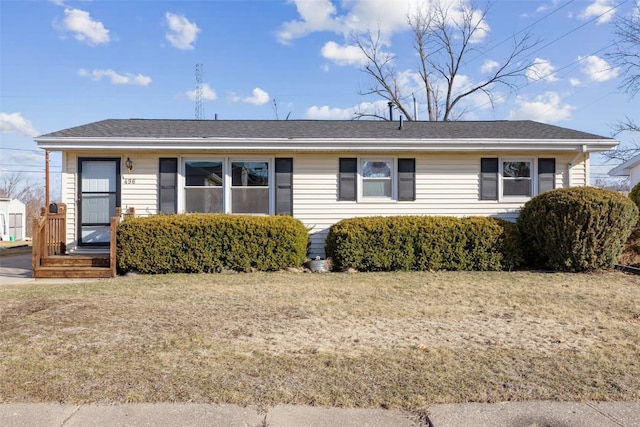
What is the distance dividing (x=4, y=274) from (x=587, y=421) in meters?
10.2

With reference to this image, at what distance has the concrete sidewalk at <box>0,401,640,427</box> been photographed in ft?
8.63

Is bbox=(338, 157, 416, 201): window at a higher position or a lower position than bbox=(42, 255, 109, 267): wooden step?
higher

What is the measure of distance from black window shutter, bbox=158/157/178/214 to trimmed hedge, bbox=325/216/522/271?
3.89m

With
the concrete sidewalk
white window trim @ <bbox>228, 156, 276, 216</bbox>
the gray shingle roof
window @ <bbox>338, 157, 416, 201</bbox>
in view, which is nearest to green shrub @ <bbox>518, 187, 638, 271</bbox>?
the gray shingle roof

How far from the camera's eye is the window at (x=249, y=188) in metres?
10.1

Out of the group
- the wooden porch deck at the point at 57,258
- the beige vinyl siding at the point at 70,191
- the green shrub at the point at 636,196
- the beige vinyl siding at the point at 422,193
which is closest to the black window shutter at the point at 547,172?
the beige vinyl siding at the point at 422,193

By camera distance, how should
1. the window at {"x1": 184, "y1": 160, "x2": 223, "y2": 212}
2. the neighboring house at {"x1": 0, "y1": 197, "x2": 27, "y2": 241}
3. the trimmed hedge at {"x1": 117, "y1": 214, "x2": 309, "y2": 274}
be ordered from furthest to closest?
the neighboring house at {"x1": 0, "y1": 197, "x2": 27, "y2": 241} → the window at {"x1": 184, "y1": 160, "x2": 223, "y2": 212} → the trimmed hedge at {"x1": 117, "y1": 214, "x2": 309, "y2": 274}

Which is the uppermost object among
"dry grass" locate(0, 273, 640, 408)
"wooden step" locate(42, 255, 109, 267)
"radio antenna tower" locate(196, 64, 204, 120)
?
"radio antenna tower" locate(196, 64, 204, 120)

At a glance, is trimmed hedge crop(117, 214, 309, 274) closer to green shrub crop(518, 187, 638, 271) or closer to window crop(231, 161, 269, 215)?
window crop(231, 161, 269, 215)

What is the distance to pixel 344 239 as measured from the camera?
8.77 meters

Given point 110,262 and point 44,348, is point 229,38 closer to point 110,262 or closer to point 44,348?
point 110,262

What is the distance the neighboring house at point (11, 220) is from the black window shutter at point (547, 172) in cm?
2880

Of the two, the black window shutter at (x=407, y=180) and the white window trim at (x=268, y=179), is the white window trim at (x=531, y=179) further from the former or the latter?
the white window trim at (x=268, y=179)

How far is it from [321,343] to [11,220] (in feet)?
98.4
